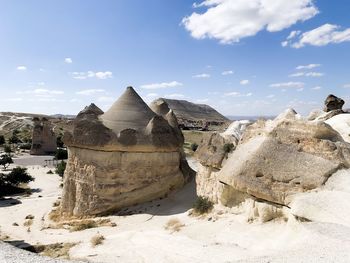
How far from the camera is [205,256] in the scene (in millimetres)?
8500

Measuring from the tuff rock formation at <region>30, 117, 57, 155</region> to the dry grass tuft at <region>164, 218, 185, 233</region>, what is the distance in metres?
41.1

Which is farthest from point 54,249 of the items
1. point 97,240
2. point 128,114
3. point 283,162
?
point 283,162

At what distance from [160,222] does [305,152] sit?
18.7 ft

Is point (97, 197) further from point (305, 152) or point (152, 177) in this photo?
point (305, 152)

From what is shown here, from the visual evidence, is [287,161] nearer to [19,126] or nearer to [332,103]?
[332,103]

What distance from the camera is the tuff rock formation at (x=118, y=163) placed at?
15461 mm

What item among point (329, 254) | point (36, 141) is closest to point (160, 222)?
point (329, 254)

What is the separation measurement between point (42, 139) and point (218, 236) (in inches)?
1774

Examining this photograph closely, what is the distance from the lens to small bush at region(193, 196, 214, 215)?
1251 cm

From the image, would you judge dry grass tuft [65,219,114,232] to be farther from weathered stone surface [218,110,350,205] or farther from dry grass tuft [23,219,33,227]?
weathered stone surface [218,110,350,205]

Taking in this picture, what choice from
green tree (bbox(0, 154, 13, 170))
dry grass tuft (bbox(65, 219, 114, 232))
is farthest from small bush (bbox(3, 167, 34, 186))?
dry grass tuft (bbox(65, 219, 114, 232))

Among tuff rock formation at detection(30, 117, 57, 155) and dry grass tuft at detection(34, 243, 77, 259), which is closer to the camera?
dry grass tuft at detection(34, 243, 77, 259)

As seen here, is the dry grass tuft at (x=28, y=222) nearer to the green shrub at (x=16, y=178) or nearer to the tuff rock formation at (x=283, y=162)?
the tuff rock formation at (x=283, y=162)

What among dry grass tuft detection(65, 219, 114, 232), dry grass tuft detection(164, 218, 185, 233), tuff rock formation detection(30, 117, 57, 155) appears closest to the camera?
dry grass tuft detection(164, 218, 185, 233)
